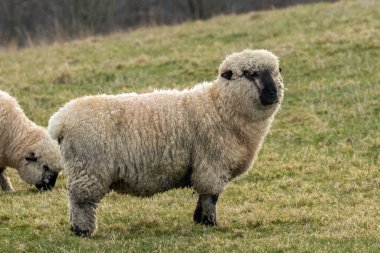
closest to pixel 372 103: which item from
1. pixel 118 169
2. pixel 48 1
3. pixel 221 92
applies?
pixel 221 92

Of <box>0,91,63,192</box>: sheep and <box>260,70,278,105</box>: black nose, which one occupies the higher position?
<box>260,70,278,105</box>: black nose

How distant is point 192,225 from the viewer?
8438 mm

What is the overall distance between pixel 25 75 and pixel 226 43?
5.78 metres

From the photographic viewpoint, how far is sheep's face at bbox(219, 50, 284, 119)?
813 cm

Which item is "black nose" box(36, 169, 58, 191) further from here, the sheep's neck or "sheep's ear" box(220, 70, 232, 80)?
"sheep's ear" box(220, 70, 232, 80)

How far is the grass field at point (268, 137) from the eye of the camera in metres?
7.87

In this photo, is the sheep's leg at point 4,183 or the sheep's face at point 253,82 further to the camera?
the sheep's leg at point 4,183

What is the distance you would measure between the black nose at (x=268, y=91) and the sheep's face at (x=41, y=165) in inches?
164

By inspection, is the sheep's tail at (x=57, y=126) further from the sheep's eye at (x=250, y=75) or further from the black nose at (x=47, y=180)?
the black nose at (x=47, y=180)

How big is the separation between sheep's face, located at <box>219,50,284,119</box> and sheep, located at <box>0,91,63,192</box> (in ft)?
12.4

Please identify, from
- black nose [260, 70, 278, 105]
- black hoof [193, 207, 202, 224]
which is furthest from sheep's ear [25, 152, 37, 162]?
black nose [260, 70, 278, 105]

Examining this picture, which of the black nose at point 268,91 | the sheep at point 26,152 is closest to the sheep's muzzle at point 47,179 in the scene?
the sheep at point 26,152

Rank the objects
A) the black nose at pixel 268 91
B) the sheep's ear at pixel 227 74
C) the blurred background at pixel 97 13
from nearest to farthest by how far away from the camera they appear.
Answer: the black nose at pixel 268 91, the sheep's ear at pixel 227 74, the blurred background at pixel 97 13

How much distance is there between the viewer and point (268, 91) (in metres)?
8.05
